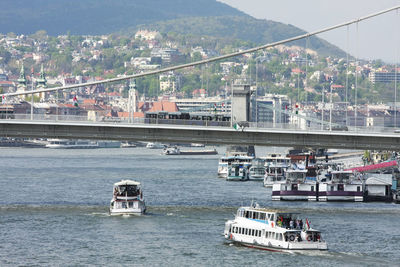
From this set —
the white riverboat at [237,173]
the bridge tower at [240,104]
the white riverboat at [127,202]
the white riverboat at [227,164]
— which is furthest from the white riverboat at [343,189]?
the white riverboat at [227,164]

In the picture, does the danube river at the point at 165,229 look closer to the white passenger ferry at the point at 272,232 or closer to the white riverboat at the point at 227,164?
the white passenger ferry at the point at 272,232

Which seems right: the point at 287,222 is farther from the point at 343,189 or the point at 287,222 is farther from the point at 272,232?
the point at 343,189

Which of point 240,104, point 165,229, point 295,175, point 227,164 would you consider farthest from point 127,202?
point 227,164

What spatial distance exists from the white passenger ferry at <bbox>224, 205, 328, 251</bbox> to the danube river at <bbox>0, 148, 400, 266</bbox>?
69 centimetres

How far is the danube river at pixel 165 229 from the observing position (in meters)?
56.9

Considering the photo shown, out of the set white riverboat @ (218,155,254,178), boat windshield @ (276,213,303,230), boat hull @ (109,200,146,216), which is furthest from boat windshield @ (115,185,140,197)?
white riverboat @ (218,155,254,178)

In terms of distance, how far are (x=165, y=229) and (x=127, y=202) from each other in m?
8.80

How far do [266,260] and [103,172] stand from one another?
3151 inches

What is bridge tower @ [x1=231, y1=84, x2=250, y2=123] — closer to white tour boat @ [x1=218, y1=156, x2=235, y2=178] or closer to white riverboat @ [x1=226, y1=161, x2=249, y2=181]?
white riverboat @ [x1=226, y1=161, x2=249, y2=181]

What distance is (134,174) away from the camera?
130750 mm

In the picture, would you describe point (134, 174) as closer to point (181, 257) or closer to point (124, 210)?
point (124, 210)

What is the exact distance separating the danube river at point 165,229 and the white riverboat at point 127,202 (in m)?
0.89

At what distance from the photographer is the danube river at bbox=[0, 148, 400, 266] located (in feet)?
187

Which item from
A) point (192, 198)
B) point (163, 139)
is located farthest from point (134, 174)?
point (163, 139)
